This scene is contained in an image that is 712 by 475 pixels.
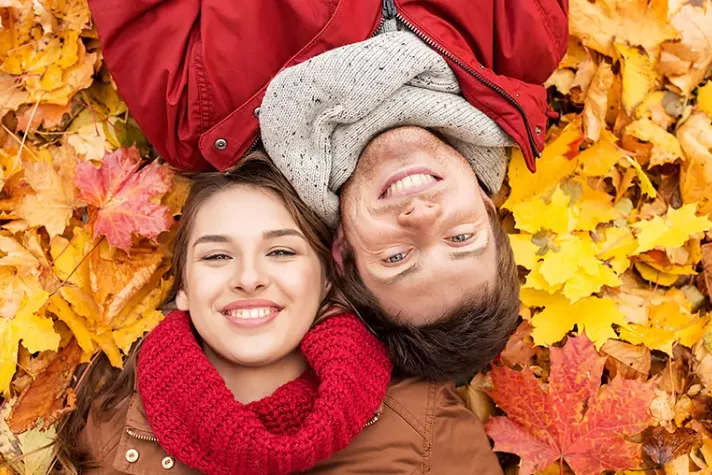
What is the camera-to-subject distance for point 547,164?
3.15m

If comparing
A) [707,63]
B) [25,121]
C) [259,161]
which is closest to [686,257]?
[707,63]

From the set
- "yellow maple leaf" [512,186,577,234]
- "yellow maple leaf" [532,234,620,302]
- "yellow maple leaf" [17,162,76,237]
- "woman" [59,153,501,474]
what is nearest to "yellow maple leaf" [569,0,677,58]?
"yellow maple leaf" [512,186,577,234]

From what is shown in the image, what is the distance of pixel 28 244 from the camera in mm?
3068

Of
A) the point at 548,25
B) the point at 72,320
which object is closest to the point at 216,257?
the point at 72,320

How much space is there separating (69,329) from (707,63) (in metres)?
2.82

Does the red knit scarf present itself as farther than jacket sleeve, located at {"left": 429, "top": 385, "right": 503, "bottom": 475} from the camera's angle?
No

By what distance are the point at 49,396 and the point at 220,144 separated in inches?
47.6

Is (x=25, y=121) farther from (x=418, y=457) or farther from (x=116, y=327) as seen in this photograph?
(x=418, y=457)

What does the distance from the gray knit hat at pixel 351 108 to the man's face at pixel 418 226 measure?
0.07 meters

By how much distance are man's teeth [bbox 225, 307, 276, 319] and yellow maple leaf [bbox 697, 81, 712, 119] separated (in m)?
1.96

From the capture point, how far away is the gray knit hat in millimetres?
2619

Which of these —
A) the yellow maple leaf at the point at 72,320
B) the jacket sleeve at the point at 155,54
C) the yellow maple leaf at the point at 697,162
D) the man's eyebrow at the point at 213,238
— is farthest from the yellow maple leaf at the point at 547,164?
the yellow maple leaf at the point at 72,320

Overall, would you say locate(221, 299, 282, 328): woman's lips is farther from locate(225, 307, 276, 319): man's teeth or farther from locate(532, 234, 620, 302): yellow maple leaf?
locate(532, 234, 620, 302): yellow maple leaf

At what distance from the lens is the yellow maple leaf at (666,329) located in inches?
120
